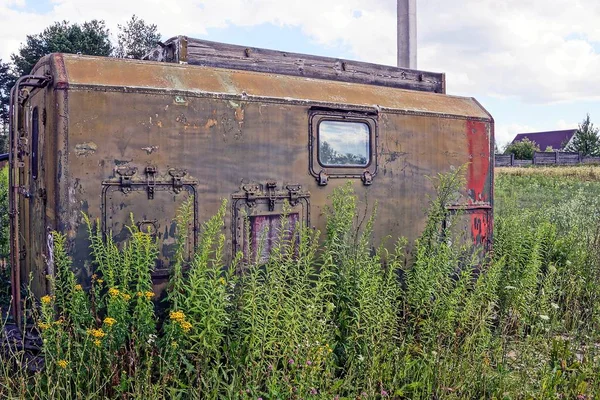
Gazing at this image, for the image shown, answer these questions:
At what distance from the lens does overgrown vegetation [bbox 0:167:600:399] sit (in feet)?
12.4

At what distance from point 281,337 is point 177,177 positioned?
1716 millimetres

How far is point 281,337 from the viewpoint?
4016 mm

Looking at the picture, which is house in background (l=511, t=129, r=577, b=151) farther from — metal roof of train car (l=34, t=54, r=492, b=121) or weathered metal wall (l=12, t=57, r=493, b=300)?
weathered metal wall (l=12, t=57, r=493, b=300)

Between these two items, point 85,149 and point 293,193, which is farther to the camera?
point 293,193

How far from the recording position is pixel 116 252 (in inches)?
165

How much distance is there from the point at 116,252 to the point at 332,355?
183 centimetres

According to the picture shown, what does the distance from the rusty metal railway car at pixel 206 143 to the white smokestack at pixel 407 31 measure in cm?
210

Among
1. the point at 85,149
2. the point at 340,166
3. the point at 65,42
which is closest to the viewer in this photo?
the point at 85,149

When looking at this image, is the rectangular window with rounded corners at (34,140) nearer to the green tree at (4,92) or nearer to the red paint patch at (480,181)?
the red paint patch at (480,181)

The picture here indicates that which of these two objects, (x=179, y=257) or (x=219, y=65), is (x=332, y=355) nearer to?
(x=179, y=257)

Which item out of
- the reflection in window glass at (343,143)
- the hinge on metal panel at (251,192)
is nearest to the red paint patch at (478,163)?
the reflection in window glass at (343,143)

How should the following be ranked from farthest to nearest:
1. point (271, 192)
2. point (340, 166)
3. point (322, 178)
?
point (340, 166), point (322, 178), point (271, 192)

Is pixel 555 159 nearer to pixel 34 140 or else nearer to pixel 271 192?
pixel 271 192

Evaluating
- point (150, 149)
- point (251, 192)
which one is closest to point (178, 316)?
point (150, 149)
